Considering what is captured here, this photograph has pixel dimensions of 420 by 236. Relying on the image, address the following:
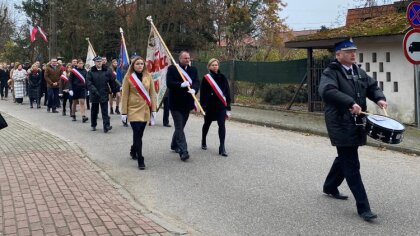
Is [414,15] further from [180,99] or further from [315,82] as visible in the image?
[315,82]

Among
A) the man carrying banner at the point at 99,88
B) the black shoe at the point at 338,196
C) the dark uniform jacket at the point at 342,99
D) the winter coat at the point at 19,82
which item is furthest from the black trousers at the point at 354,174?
the winter coat at the point at 19,82

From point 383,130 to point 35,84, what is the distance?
58.7 ft

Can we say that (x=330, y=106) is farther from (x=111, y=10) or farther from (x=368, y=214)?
(x=111, y=10)

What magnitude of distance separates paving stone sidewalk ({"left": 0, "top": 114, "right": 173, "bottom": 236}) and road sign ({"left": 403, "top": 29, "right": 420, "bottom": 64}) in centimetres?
722

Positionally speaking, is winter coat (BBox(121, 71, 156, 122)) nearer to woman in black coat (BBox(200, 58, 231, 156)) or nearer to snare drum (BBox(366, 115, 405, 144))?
woman in black coat (BBox(200, 58, 231, 156))

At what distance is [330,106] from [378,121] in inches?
22.5

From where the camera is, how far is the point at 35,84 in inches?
824

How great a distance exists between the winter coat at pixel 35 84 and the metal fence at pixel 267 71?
7.80m

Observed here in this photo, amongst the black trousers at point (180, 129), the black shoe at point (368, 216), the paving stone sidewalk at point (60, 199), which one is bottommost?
the black shoe at point (368, 216)

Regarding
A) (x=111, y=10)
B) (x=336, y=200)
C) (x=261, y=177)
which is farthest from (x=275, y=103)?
(x=111, y=10)

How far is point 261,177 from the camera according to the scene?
7961 mm

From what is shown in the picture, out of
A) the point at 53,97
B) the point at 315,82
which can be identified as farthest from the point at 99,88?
the point at 315,82

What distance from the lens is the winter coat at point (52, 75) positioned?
18562 millimetres

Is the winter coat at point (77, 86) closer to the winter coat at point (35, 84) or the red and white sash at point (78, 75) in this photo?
the red and white sash at point (78, 75)
